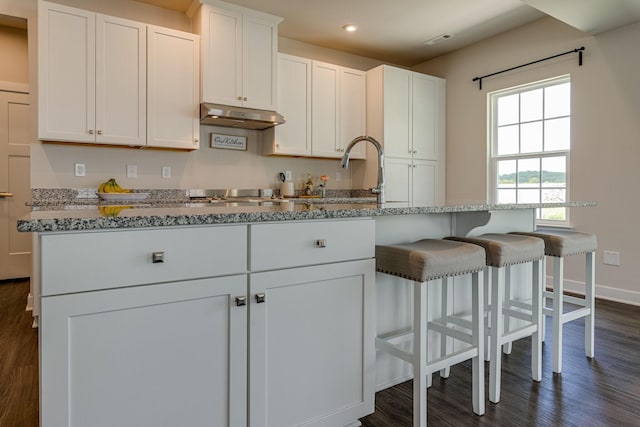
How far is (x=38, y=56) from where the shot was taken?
2984 mm

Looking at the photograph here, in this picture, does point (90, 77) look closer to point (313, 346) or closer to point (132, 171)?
point (132, 171)

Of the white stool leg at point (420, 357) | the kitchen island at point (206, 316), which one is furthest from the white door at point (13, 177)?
the white stool leg at point (420, 357)

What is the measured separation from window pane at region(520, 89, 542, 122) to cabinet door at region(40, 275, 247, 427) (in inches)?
157

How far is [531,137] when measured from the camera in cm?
422

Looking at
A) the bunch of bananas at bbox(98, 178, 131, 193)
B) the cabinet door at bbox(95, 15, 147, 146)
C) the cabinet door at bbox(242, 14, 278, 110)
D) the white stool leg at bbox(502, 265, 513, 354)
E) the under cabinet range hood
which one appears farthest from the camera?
the cabinet door at bbox(242, 14, 278, 110)

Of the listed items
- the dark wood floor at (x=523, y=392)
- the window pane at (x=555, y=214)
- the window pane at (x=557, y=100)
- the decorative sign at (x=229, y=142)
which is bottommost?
the dark wood floor at (x=523, y=392)

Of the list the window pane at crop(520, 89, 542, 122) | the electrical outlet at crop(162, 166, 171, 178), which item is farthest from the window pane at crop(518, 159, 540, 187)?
the electrical outlet at crop(162, 166, 171, 178)

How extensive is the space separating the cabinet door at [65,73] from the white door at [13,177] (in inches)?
70.4

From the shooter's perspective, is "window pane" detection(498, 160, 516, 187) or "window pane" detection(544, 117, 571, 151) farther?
"window pane" detection(498, 160, 516, 187)

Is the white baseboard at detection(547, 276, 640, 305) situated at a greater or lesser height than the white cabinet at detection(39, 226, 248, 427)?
lesser

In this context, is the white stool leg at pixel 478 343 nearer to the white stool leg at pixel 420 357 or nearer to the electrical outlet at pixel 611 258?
the white stool leg at pixel 420 357

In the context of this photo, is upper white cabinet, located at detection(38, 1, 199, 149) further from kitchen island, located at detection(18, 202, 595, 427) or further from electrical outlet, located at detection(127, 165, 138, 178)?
kitchen island, located at detection(18, 202, 595, 427)

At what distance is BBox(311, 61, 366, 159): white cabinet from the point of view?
4348mm

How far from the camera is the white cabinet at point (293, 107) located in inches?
162
